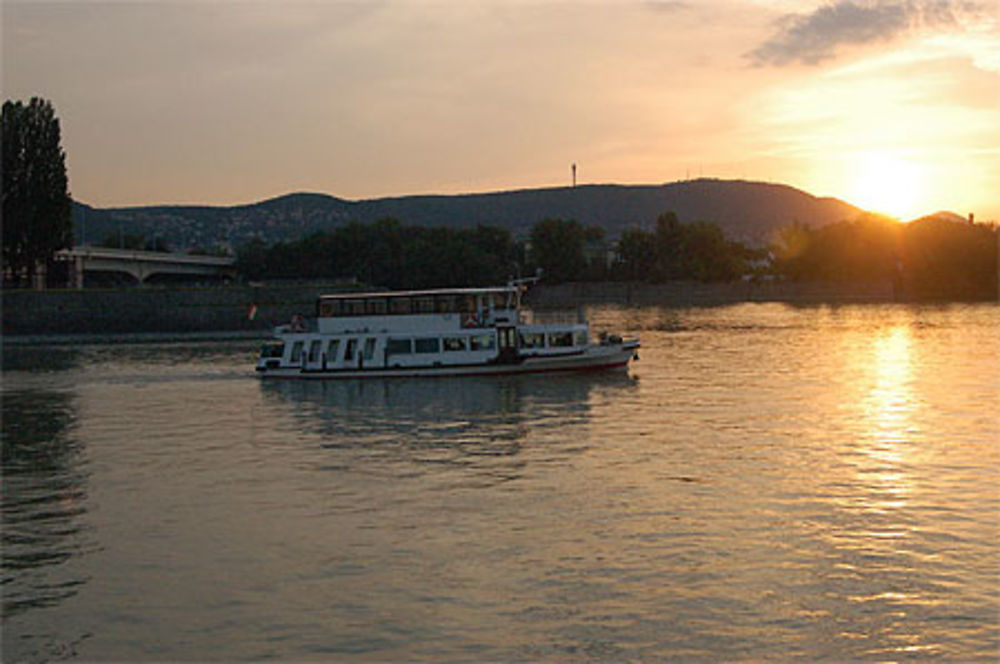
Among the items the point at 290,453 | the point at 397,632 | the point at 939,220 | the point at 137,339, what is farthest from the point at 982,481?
the point at 939,220

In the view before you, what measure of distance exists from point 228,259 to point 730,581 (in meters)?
170

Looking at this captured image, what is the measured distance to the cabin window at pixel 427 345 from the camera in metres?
51.9

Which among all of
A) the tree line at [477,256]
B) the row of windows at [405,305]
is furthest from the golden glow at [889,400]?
the tree line at [477,256]

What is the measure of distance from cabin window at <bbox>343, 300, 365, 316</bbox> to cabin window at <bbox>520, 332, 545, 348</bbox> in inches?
308

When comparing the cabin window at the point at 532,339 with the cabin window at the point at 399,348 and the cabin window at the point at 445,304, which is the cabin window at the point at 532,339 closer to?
the cabin window at the point at 445,304

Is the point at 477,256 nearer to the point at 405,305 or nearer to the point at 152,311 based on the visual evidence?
the point at 152,311

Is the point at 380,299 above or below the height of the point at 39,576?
above

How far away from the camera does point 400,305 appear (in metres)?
52.8

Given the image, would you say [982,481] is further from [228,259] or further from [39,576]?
[228,259]

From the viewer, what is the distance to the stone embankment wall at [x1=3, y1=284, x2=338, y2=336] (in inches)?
3455

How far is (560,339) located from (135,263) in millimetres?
102011

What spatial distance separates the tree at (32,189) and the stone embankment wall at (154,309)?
3291mm

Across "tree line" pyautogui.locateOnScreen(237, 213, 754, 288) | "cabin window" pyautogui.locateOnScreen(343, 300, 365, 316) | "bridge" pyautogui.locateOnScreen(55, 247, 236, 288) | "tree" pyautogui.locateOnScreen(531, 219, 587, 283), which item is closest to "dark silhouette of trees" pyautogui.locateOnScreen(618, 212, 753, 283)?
"tree line" pyautogui.locateOnScreen(237, 213, 754, 288)

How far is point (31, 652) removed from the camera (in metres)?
14.0
